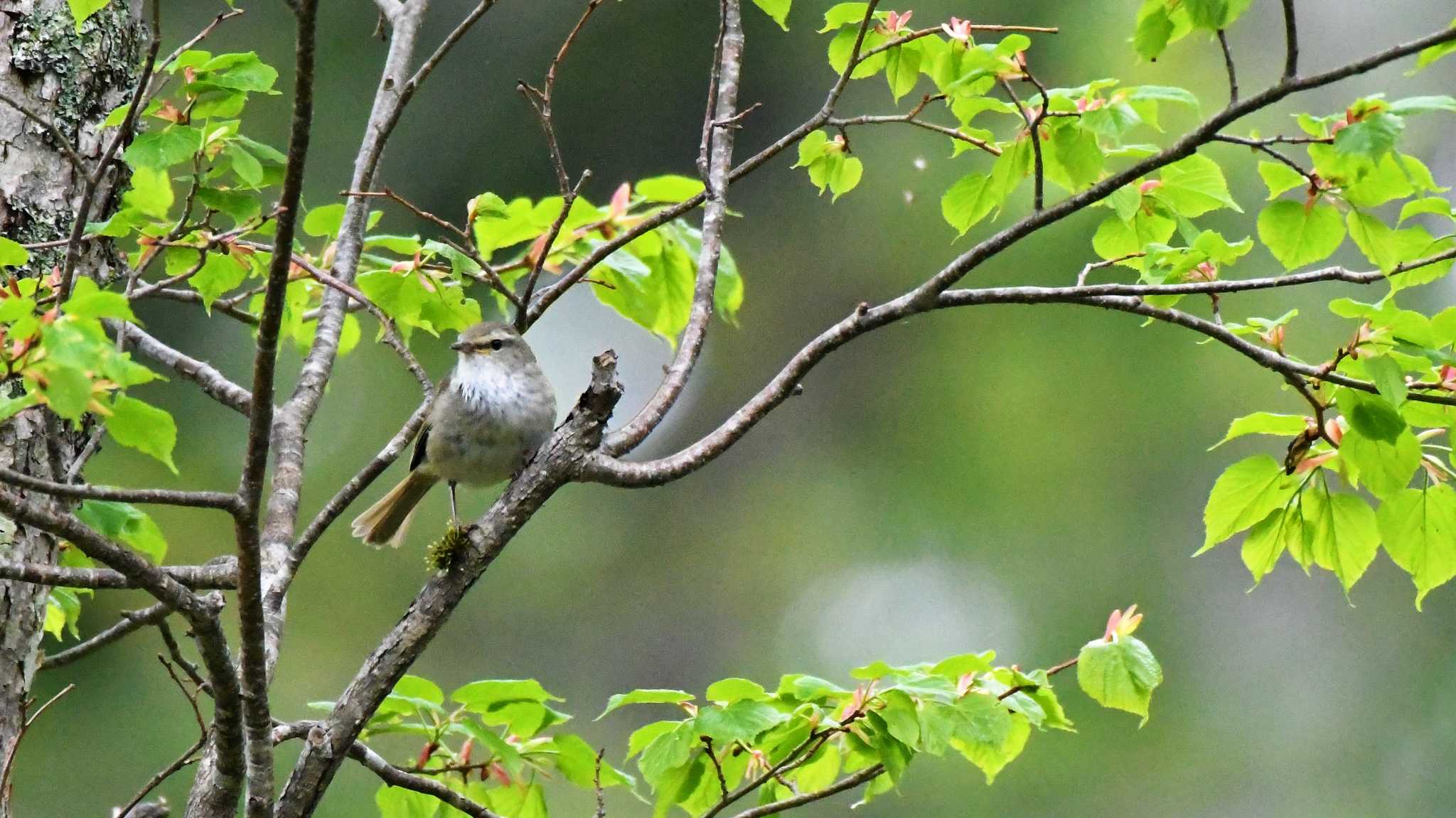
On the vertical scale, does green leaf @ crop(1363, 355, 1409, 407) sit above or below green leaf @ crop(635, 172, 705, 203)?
below

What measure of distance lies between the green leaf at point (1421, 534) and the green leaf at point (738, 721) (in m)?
0.98

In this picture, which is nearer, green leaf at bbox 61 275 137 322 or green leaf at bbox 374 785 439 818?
green leaf at bbox 61 275 137 322

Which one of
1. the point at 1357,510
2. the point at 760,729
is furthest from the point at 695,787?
the point at 1357,510

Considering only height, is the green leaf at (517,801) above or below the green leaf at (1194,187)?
below

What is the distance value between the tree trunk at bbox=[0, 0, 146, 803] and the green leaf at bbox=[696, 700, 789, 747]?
1.30 metres

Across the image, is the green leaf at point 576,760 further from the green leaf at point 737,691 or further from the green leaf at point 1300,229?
the green leaf at point 1300,229

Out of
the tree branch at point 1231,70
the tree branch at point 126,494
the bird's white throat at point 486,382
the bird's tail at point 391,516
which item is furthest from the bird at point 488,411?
the tree branch at point 1231,70

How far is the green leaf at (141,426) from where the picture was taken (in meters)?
1.82

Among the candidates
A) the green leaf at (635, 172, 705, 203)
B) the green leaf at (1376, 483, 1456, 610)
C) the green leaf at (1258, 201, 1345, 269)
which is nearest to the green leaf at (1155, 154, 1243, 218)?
the green leaf at (1258, 201, 1345, 269)

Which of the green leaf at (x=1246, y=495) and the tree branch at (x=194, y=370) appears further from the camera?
the tree branch at (x=194, y=370)

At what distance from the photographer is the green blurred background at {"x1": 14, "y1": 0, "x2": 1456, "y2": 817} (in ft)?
26.7

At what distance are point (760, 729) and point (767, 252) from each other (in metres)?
7.57

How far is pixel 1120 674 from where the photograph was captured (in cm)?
221

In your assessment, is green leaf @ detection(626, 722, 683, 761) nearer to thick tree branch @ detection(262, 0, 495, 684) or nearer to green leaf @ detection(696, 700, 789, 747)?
green leaf @ detection(696, 700, 789, 747)
